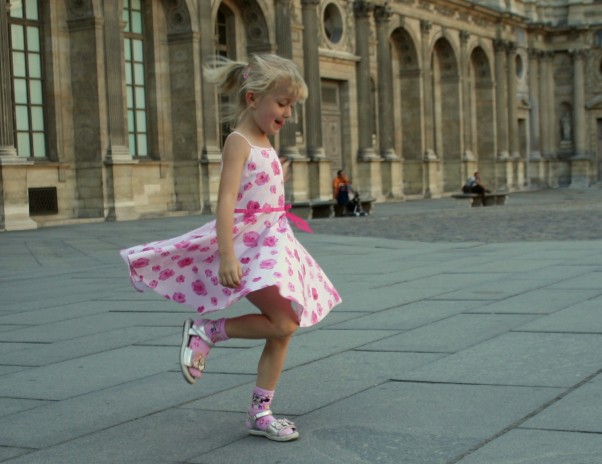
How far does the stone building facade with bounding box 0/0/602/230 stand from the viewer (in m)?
24.7

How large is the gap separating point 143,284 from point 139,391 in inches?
34.1

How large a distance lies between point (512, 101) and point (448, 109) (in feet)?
20.6

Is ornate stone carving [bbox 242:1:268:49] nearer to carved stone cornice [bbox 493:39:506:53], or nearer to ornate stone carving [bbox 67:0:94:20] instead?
ornate stone carving [bbox 67:0:94:20]

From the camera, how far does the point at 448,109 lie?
45656mm

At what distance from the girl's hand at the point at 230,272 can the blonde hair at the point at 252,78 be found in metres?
0.67

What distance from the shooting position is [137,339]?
7.22m

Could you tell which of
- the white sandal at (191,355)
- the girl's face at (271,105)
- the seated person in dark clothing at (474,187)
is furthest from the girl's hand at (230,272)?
the seated person in dark clothing at (474,187)

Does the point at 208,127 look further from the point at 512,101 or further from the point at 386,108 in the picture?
the point at 512,101

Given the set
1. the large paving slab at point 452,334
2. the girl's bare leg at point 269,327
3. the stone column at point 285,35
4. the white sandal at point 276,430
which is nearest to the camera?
the white sandal at point 276,430

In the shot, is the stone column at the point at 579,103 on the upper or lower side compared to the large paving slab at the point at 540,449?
upper

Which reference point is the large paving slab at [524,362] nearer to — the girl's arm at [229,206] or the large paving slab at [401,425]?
the large paving slab at [401,425]

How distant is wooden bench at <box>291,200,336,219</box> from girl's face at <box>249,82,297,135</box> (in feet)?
67.6

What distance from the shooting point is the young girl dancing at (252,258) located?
174 inches

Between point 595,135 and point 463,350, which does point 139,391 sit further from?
point 595,135
